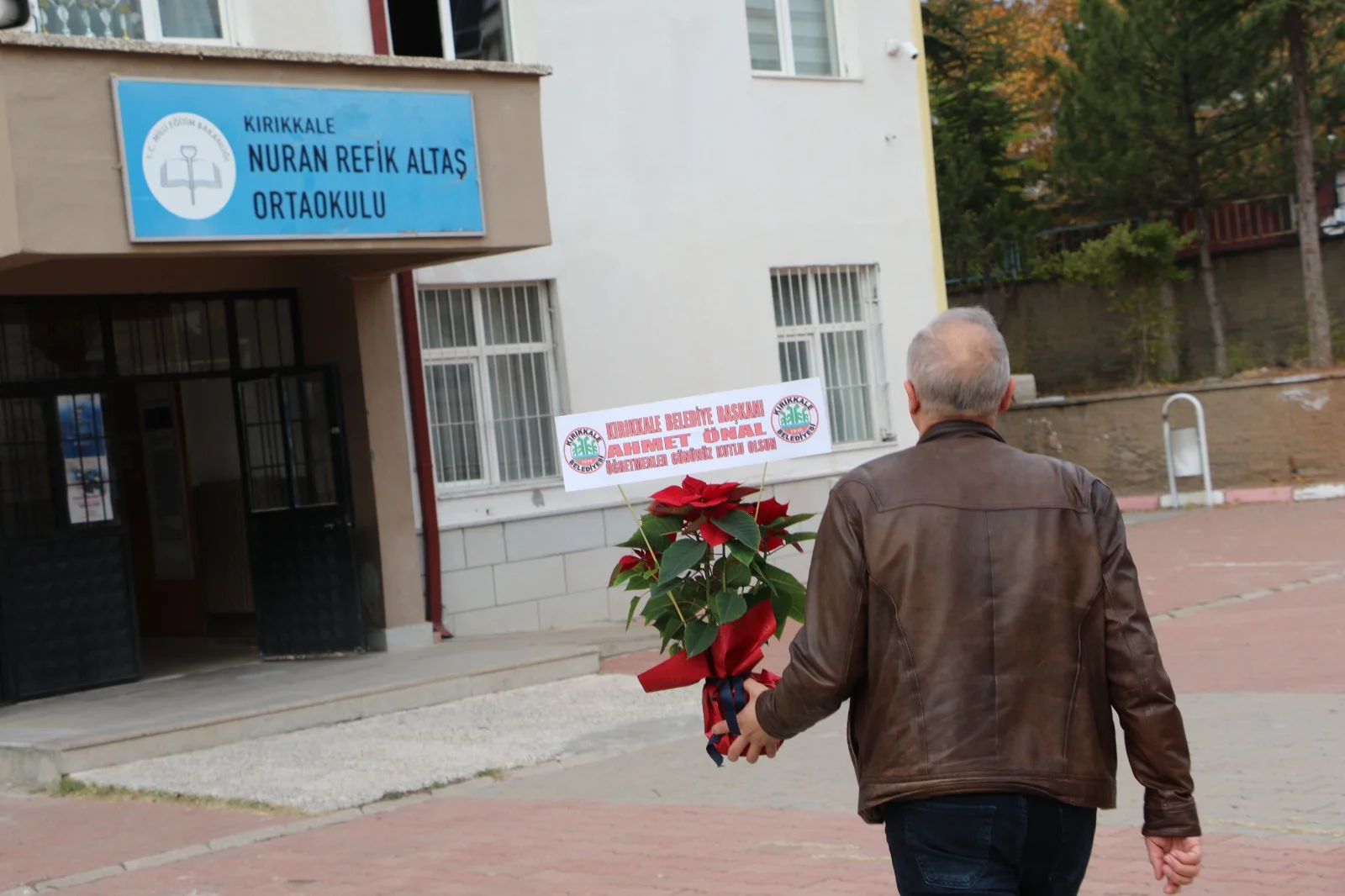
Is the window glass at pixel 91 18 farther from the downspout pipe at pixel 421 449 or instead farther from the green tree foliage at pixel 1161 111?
the green tree foliage at pixel 1161 111

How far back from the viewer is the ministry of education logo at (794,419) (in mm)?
4285

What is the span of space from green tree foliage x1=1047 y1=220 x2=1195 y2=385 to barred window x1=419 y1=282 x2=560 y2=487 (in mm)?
17328

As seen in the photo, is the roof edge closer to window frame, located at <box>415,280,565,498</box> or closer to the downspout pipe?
the downspout pipe

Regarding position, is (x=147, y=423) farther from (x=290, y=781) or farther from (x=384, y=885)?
(x=384, y=885)

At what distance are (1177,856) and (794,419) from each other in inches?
60.8

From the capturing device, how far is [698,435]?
4254 mm

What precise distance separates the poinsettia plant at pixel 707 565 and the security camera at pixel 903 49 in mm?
13016

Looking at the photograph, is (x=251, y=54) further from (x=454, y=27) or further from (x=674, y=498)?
(x=674, y=498)

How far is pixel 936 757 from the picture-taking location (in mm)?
3055

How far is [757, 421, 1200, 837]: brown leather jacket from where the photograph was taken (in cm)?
306

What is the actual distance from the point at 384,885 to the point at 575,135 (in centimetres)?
866

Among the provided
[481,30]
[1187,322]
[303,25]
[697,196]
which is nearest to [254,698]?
[303,25]

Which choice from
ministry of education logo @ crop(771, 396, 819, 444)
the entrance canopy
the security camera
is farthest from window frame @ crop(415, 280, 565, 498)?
ministry of education logo @ crop(771, 396, 819, 444)

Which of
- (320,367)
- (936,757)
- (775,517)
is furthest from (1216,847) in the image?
(320,367)
